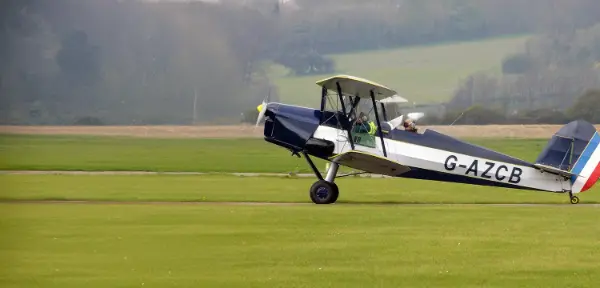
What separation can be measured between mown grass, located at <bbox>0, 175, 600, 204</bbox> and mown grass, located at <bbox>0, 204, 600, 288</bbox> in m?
3.65

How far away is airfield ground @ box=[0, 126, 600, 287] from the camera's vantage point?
37.0ft

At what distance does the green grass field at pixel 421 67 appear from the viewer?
64062 mm

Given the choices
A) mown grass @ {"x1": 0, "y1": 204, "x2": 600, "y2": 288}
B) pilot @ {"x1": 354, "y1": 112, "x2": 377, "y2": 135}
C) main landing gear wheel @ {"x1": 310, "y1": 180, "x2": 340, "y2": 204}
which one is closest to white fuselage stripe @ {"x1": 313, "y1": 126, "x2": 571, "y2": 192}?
pilot @ {"x1": 354, "y1": 112, "x2": 377, "y2": 135}

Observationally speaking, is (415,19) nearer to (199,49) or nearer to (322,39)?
(322,39)

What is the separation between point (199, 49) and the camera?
5772cm

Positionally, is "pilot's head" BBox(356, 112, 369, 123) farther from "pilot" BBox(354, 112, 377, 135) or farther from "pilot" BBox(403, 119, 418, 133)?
"pilot" BBox(403, 119, 418, 133)

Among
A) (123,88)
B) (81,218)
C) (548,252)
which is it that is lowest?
(123,88)

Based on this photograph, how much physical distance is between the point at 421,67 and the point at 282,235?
180 feet

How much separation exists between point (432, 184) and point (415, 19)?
41532 millimetres

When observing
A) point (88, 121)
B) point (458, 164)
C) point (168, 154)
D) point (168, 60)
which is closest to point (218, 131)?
point (168, 60)

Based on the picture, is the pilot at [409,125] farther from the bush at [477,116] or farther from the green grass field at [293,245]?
the bush at [477,116]

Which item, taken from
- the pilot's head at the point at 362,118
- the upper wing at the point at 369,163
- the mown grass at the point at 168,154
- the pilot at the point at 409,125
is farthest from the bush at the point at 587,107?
the upper wing at the point at 369,163

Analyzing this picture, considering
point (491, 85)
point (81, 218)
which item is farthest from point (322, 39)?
point (81, 218)

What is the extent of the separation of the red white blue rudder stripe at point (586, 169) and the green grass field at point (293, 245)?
1.66 metres
